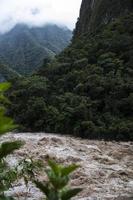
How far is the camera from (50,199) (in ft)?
10.7

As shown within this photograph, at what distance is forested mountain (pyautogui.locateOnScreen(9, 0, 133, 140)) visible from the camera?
27766 mm

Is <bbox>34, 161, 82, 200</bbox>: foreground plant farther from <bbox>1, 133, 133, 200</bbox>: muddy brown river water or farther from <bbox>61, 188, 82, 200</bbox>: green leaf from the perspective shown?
<bbox>1, 133, 133, 200</bbox>: muddy brown river water

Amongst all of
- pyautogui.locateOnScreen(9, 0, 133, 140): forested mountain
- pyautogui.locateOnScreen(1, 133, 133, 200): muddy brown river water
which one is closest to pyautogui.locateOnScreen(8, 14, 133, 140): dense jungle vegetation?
pyautogui.locateOnScreen(9, 0, 133, 140): forested mountain

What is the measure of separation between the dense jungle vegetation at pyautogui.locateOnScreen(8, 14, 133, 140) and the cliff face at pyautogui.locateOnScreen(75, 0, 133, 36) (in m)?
8.79

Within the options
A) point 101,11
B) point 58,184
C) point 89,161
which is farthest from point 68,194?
point 101,11

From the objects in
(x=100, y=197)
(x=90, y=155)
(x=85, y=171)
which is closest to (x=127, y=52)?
(x=90, y=155)

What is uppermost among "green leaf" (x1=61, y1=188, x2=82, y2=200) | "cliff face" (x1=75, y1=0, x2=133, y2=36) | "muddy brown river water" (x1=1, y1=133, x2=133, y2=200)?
"cliff face" (x1=75, y1=0, x2=133, y2=36)

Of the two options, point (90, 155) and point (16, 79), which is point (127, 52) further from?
point (90, 155)

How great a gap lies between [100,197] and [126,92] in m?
16.2

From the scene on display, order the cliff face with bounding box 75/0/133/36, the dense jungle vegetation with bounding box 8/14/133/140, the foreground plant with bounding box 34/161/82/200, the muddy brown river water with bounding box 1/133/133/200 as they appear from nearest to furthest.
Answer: the foreground plant with bounding box 34/161/82/200, the muddy brown river water with bounding box 1/133/133/200, the dense jungle vegetation with bounding box 8/14/133/140, the cliff face with bounding box 75/0/133/36

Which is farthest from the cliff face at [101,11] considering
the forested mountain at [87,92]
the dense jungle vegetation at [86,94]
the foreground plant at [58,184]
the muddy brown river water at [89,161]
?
the foreground plant at [58,184]

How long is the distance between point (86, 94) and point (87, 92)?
23 cm

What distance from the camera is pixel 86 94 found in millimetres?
31438

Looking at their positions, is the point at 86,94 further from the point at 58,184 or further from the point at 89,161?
the point at 58,184
